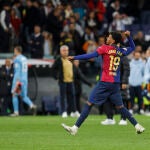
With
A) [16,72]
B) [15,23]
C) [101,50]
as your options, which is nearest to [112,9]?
[15,23]

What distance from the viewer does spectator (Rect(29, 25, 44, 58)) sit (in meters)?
32.0

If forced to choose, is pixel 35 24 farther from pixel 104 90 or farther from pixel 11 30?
pixel 104 90

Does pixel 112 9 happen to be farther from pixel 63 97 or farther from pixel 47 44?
pixel 63 97

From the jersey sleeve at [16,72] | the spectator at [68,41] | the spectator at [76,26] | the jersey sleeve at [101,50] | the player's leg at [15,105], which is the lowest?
the player's leg at [15,105]

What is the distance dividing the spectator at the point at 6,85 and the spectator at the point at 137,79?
4.11 meters

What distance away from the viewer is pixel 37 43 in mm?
32062

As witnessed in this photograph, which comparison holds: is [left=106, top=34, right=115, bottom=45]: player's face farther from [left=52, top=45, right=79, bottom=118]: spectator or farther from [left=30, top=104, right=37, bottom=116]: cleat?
[left=30, top=104, right=37, bottom=116]: cleat

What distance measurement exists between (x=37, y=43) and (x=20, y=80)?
3.11m

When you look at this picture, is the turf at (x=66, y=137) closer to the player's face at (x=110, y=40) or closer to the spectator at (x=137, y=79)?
the player's face at (x=110, y=40)

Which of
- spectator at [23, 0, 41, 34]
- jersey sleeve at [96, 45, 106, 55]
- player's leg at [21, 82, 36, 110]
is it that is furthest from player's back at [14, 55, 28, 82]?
jersey sleeve at [96, 45, 106, 55]

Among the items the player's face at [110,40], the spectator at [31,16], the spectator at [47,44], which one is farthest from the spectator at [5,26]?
the player's face at [110,40]

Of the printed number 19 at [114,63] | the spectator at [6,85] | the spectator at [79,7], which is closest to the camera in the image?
the printed number 19 at [114,63]

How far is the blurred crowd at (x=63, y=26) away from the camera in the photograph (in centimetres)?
3247

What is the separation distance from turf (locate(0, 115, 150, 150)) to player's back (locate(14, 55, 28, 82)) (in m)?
5.72
